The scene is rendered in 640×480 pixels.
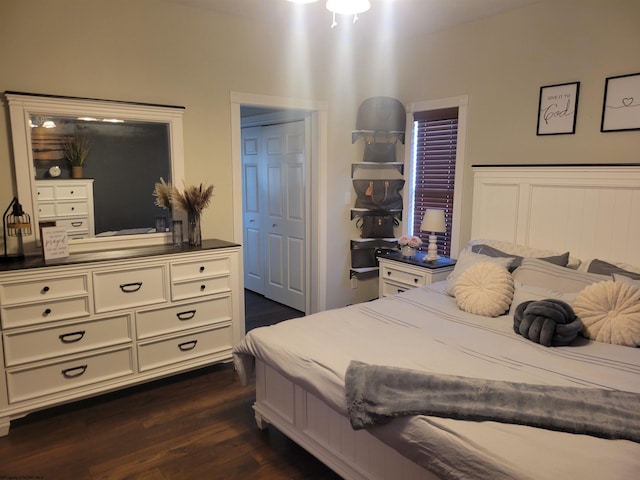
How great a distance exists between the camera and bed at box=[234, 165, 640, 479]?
57.6 inches

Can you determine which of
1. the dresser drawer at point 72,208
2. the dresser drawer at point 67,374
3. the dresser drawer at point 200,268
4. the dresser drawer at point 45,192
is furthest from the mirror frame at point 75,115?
the dresser drawer at point 67,374

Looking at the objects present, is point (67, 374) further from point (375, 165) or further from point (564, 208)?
point (564, 208)

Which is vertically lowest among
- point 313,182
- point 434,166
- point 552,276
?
point 552,276

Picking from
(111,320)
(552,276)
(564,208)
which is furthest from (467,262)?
(111,320)

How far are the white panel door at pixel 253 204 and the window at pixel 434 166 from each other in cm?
168

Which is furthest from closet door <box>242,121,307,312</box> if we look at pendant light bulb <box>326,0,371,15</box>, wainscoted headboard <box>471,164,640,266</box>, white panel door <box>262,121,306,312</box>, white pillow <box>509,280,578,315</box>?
white pillow <box>509,280,578,315</box>

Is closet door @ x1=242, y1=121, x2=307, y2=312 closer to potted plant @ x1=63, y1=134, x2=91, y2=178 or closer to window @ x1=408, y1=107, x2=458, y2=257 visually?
window @ x1=408, y1=107, x2=458, y2=257

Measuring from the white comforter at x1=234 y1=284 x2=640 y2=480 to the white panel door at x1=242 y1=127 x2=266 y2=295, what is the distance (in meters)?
2.54

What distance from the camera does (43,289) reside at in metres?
2.58

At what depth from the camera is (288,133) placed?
4488 millimetres

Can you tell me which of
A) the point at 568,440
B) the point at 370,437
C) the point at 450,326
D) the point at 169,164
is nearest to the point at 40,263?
the point at 169,164

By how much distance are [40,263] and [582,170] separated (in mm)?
3473

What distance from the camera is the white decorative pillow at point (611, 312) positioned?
2184 mm

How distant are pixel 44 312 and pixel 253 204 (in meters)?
2.81
